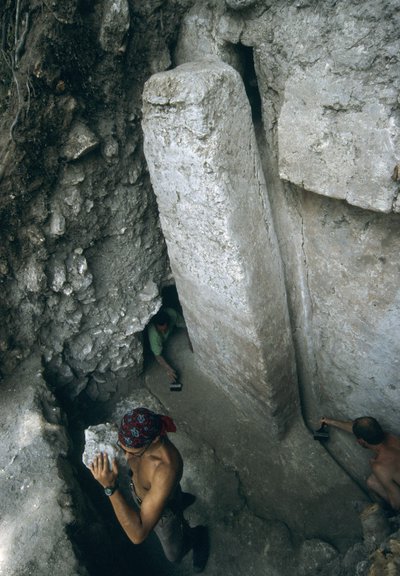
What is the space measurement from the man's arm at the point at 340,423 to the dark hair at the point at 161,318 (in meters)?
1.65

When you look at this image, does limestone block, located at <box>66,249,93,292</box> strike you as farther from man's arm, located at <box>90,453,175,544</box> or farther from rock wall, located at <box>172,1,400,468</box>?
rock wall, located at <box>172,1,400,468</box>

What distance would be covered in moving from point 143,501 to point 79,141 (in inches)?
86.8

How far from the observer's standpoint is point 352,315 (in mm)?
2641

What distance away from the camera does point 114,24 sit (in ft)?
8.04

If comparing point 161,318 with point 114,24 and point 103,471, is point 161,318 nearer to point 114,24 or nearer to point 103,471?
point 103,471

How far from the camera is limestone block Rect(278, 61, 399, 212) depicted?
185 cm

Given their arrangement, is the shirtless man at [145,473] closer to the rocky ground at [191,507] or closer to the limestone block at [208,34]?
the rocky ground at [191,507]

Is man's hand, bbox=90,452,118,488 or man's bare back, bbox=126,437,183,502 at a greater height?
man's hand, bbox=90,452,118,488

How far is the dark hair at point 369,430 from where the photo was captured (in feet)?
9.08

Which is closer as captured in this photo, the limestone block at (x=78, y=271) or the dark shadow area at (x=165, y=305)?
the limestone block at (x=78, y=271)

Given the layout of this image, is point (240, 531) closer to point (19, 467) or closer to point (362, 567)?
point (362, 567)

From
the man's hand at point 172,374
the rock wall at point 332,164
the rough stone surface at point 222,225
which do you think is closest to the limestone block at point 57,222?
the rough stone surface at point 222,225

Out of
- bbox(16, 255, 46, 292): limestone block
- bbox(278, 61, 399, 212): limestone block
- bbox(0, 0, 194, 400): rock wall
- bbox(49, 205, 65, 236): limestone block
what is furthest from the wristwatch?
bbox(278, 61, 399, 212): limestone block

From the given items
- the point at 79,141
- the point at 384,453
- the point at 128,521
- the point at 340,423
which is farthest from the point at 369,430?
the point at 79,141
